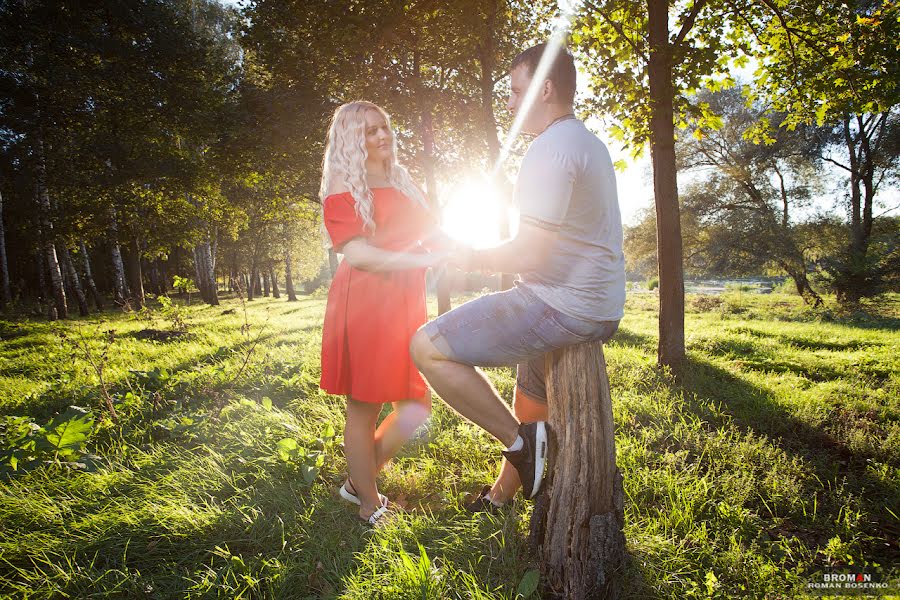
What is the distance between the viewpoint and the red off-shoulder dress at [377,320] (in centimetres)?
238

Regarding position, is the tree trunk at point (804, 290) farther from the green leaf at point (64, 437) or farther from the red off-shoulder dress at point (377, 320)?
the green leaf at point (64, 437)

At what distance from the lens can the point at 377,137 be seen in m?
2.40

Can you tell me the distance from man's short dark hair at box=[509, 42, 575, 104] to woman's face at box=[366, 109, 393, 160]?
80cm

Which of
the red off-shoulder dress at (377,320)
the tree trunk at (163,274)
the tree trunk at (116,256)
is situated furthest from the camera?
the tree trunk at (163,274)

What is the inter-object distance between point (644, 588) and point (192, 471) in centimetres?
292

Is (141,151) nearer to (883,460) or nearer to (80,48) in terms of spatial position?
(80,48)

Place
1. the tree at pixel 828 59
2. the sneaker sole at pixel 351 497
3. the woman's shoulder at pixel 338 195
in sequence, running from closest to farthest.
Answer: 1. the woman's shoulder at pixel 338 195
2. the sneaker sole at pixel 351 497
3. the tree at pixel 828 59

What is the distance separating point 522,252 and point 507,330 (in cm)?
36

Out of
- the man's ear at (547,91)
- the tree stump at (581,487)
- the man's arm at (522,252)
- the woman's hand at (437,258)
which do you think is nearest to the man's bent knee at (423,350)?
A: the woman's hand at (437,258)

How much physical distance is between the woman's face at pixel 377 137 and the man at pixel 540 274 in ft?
2.47

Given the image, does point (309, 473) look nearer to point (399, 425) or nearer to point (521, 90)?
point (399, 425)

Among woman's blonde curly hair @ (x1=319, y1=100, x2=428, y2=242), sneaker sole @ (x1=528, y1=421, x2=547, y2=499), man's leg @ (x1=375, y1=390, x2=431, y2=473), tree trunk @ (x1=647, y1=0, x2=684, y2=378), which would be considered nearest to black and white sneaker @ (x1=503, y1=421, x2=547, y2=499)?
sneaker sole @ (x1=528, y1=421, x2=547, y2=499)

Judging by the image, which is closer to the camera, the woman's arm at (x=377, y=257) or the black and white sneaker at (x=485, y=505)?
the woman's arm at (x=377, y=257)

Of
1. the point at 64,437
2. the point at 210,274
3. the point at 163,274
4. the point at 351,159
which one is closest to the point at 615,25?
the point at 351,159
